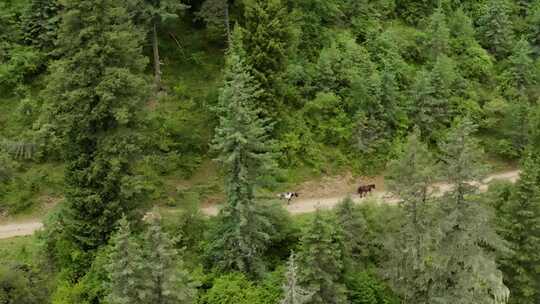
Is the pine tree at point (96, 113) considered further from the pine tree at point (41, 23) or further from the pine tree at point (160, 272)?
the pine tree at point (41, 23)

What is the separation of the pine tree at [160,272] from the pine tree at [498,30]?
35.3 metres

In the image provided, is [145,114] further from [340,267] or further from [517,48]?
[517,48]

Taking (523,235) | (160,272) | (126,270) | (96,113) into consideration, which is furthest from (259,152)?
(523,235)

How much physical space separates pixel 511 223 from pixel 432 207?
5.98 meters

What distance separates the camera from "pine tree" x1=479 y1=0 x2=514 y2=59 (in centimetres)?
4950

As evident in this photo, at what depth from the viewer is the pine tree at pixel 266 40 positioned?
1458 inches

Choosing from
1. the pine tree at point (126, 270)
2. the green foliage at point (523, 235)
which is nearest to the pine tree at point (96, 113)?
the pine tree at point (126, 270)

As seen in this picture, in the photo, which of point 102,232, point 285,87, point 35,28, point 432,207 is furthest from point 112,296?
point 35,28

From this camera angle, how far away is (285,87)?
3900cm

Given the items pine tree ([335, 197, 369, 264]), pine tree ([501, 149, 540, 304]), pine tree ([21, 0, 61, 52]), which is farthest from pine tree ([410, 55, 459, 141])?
pine tree ([21, 0, 61, 52])

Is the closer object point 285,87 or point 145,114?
point 145,114

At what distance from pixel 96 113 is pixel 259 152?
8467 millimetres

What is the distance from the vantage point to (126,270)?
24.1m

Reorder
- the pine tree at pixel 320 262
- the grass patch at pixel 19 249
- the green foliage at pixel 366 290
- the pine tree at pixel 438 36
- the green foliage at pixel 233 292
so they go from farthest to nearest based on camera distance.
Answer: the pine tree at pixel 438 36 < the grass patch at pixel 19 249 < the green foliage at pixel 366 290 < the green foliage at pixel 233 292 < the pine tree at pixel 320 262
